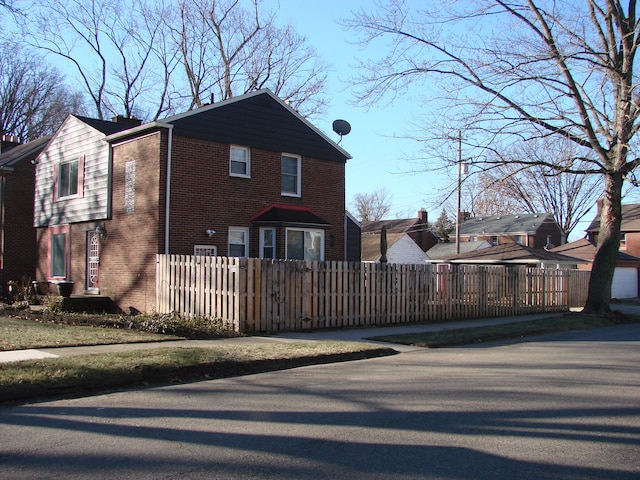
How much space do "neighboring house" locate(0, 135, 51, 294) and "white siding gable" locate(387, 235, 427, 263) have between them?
29234 mm

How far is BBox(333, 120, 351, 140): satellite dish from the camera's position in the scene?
2584cm

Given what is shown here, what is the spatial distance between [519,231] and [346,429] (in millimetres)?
58350

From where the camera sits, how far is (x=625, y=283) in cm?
4238

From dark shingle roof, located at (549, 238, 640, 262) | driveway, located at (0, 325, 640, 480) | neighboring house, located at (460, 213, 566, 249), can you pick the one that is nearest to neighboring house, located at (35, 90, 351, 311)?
driveway, located at (0, 325, 640, 480)

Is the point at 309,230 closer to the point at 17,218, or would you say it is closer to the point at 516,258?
the point at 17,218

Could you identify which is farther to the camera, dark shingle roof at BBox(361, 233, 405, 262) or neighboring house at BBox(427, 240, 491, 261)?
neighboring house at BBox(427, 240, 491, 261)

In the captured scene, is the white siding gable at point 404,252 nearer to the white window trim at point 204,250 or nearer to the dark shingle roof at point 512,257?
the dark shingle roof at point 512,257

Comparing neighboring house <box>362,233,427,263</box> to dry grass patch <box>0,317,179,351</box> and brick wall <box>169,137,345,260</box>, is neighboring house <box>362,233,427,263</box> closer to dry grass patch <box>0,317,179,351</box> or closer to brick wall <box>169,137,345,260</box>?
brick wall <box>169,137,345,260</box>

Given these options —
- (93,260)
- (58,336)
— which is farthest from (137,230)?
(58,336)

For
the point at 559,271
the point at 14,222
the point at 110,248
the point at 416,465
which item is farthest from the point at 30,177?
the point at 416,465

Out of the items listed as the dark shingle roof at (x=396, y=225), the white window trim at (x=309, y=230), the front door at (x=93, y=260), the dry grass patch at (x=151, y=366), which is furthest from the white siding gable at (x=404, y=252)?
the dry grass patch at (x=151, y=366)

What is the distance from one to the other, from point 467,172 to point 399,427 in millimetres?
14651

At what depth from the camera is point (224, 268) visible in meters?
14.7

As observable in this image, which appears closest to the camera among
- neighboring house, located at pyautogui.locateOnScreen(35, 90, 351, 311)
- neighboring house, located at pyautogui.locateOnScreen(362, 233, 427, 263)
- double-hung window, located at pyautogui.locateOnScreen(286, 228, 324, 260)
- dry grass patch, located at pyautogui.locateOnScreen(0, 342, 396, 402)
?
dry grass patch, located at pyautogui.locateOnScreen(0, 342, 396, 402)
